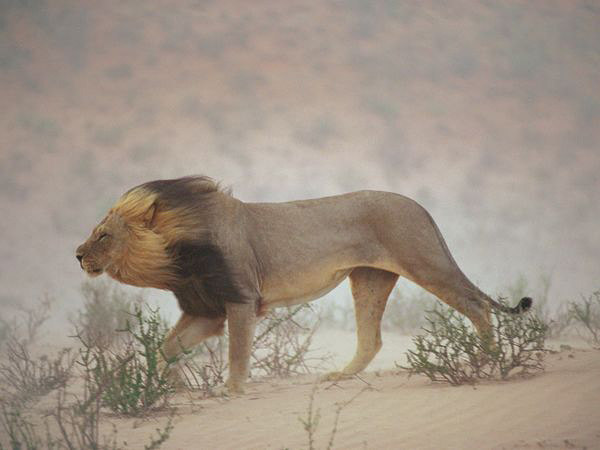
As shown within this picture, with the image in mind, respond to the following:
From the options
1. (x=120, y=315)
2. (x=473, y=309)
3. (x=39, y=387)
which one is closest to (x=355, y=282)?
(x=473, y=309)

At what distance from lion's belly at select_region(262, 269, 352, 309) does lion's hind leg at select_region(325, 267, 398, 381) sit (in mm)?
369

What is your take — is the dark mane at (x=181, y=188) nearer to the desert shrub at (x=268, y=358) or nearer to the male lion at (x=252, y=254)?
the male lion at (x=252, y=254)

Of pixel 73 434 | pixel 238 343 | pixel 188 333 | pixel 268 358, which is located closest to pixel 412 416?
pixel 238 343

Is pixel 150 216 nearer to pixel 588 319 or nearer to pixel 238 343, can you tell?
pixel 238 343

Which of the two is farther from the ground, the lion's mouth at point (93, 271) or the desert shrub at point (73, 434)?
the lion's mouth at point (93, 271)

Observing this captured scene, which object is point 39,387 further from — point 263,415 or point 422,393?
point 422,393

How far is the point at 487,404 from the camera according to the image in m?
4.99

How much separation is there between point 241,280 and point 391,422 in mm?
1956

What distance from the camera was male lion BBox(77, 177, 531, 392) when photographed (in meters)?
6.27

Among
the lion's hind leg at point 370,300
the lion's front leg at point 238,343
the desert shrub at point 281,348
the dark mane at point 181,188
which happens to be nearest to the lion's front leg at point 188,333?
the lion's front leg at point 238,343

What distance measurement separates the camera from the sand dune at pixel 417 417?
4.29 metres

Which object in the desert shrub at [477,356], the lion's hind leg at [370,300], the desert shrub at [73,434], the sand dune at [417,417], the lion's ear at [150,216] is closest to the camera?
the desert shrub at [73,434]

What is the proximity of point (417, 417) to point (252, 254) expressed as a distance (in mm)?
2198

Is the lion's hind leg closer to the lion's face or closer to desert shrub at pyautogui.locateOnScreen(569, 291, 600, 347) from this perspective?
desert shrub at pyautogui.locateOnScreen(569, 291, 600, 347)
